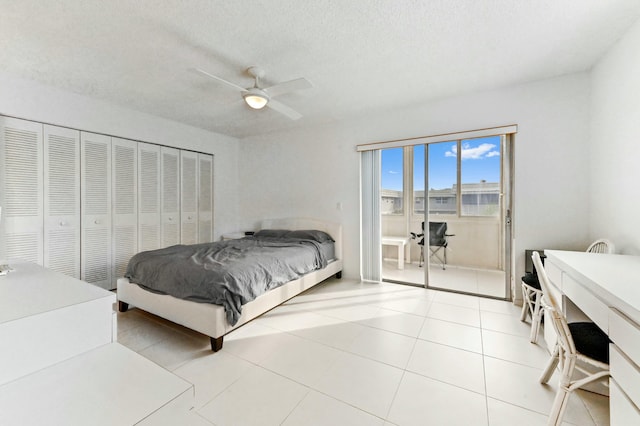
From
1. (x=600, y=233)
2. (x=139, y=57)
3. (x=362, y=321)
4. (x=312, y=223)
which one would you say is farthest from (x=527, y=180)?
(x=139, y=57)

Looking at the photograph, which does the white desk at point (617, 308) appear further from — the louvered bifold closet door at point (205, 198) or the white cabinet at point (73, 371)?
the louvered bifold closet door at point (205, 198)

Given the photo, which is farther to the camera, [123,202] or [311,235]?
[311,235]

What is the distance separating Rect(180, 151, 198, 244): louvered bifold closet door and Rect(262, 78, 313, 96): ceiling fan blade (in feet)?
8.47

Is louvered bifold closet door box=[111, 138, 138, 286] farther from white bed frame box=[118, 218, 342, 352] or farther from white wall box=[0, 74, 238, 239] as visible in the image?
white bed frame box=[118, 218, 342, 352]

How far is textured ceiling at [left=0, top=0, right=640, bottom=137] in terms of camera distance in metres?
1.83

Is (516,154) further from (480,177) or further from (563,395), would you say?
(563,395)

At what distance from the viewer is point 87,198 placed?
332 centimetres

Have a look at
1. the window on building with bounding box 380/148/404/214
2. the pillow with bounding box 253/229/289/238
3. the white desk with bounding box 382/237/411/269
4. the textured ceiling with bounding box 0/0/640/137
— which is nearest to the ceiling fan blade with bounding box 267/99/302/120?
the textured ceiling with bounding box 0/0/640/137

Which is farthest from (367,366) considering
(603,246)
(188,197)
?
(188,197)

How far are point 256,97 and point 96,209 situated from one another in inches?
105

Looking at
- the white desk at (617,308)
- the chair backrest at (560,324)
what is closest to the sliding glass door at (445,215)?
the white desk at (617,308)

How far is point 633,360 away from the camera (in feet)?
3.32

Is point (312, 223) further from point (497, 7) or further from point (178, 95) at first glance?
point (497, 7)

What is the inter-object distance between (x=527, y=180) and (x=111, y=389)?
3828 millimetres
